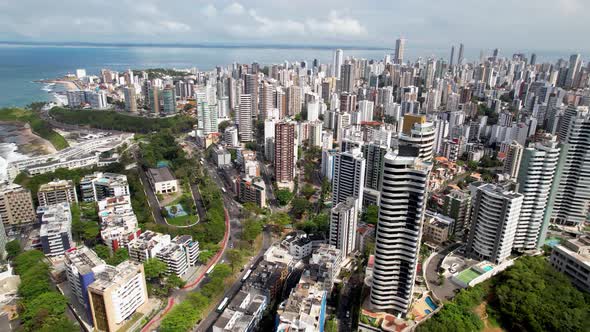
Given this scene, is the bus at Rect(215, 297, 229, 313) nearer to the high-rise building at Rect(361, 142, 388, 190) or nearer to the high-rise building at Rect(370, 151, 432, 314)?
the high-rise building at Rect(370, 151, 432, 314)

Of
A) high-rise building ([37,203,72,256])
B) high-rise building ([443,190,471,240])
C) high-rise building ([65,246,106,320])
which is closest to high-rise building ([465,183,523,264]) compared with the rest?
high-rise building ([443,190,471,240])

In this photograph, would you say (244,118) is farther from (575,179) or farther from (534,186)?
(575,179)

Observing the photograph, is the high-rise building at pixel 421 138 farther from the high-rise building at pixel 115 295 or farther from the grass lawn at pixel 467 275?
the high-rise building at pixel 115 295

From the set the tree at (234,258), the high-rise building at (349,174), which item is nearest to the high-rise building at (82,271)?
the tree at (234,258)

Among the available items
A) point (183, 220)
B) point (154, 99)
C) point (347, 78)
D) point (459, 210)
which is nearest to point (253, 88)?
point (154, 99)

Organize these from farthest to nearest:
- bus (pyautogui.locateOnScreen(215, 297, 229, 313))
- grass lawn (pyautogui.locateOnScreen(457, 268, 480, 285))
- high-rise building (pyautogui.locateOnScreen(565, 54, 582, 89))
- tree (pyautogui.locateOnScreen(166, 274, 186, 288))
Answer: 1. high-rise building (pyautogui.locateOnScreen(565, 54, 582, 89))
2. tree (pyautogui.locateOnScreen(166, 274, 186, 288))
3. grass lawn (pyautogui.locateOnScreen(457, 268, 480, 285))
4. bus (pyautogui.locateOnScreen(215, 297, 229, 313))

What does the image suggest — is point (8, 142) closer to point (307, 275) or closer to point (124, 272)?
point (124, 272)

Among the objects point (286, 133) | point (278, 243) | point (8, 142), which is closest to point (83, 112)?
point (8, 142)
